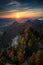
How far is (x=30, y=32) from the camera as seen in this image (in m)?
3.49

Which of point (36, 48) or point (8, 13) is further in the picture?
point (8, 13)

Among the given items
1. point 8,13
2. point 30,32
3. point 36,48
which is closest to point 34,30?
point 30,32

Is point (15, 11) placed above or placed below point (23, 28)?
above

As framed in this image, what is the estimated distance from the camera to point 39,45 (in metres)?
3.41

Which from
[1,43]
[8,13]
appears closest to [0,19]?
[8,13]

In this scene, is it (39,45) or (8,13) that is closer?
(39,45)

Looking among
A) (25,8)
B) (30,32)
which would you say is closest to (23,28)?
(30,32)

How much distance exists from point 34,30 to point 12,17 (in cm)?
51

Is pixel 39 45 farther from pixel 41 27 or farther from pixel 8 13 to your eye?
pixel 8 13

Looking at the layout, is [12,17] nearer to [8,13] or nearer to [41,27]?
[8,13]

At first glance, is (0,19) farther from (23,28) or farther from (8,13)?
(23,28)

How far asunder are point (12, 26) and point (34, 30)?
43cm

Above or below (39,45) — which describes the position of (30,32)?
above

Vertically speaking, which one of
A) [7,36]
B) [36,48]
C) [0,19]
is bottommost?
[36,48]
